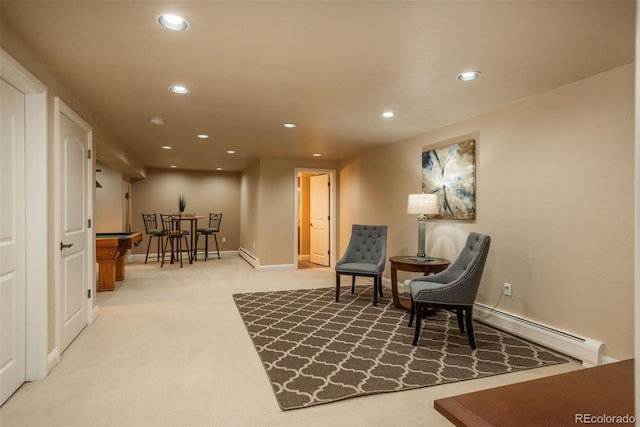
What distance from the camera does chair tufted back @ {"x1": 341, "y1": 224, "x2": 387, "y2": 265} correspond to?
15.5ft

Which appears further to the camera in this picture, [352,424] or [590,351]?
[590,351]

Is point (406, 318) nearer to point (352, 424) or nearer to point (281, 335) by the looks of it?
point (281, 335)

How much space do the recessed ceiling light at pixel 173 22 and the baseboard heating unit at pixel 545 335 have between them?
3.54m

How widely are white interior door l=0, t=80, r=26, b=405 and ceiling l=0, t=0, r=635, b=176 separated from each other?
0.48 meters

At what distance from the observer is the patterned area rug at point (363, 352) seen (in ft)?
7.59

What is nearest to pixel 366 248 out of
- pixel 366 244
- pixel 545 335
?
pixel 366 244

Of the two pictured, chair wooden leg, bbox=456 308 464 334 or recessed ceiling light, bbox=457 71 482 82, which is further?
chair wooden leg, bbox=456 308 464 334

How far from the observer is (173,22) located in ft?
6.35

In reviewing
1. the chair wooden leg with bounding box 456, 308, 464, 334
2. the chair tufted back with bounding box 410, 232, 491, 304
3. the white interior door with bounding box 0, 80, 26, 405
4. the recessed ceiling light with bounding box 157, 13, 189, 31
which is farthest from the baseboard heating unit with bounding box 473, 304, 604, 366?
the white interior door with bounding box 0, 80, 26, 405

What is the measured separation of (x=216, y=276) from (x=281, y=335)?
3.29 metres

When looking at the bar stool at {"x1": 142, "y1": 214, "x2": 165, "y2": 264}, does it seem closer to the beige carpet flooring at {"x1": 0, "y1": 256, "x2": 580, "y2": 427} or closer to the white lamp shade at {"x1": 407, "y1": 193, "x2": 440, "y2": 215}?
the beige carpet flooring at {"x1": 0, "y1": 256, "x2": 580, "y2": 427}

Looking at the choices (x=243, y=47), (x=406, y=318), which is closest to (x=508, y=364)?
(x=406, y=318)

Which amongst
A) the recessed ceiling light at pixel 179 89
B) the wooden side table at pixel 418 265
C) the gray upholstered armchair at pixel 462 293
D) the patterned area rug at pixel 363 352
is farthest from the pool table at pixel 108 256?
the gray upholstered armchair at pixel 462 293

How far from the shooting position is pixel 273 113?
12.2ft
